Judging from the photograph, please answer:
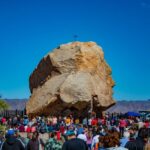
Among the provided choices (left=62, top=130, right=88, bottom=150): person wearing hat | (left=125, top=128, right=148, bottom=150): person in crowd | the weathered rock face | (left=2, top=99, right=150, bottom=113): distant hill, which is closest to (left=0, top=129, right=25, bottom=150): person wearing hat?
(left=62, top=130, right=88, bottom=150): person wearing hat

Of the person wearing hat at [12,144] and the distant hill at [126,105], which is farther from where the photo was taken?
the distant hill at [126,105]

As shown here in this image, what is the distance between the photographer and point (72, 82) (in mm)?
46188

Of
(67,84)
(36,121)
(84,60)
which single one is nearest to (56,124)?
(36,121)

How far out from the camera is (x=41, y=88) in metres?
49.2

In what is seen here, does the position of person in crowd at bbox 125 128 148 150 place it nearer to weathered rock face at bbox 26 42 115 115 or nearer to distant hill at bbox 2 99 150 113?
weathered rock face at bbox 26 42 115 115

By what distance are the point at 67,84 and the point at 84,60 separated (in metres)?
3.53

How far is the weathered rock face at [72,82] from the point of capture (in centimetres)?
4588

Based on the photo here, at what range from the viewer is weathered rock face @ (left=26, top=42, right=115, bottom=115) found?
4588 cm

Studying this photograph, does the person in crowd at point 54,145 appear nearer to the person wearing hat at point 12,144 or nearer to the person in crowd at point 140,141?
the person wearing hat at point 12,144

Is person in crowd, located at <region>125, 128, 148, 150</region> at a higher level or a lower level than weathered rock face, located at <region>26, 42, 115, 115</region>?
lower

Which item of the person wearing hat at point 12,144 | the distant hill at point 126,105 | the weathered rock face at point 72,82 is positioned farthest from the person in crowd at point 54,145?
the distant hill at point 126,105

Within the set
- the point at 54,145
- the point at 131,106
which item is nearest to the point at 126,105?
the point at 131,106

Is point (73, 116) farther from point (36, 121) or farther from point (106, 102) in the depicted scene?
point (36, 121)

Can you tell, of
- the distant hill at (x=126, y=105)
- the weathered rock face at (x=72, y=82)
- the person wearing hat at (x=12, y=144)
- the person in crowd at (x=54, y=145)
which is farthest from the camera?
the distant hill at (x=126, y=105)
